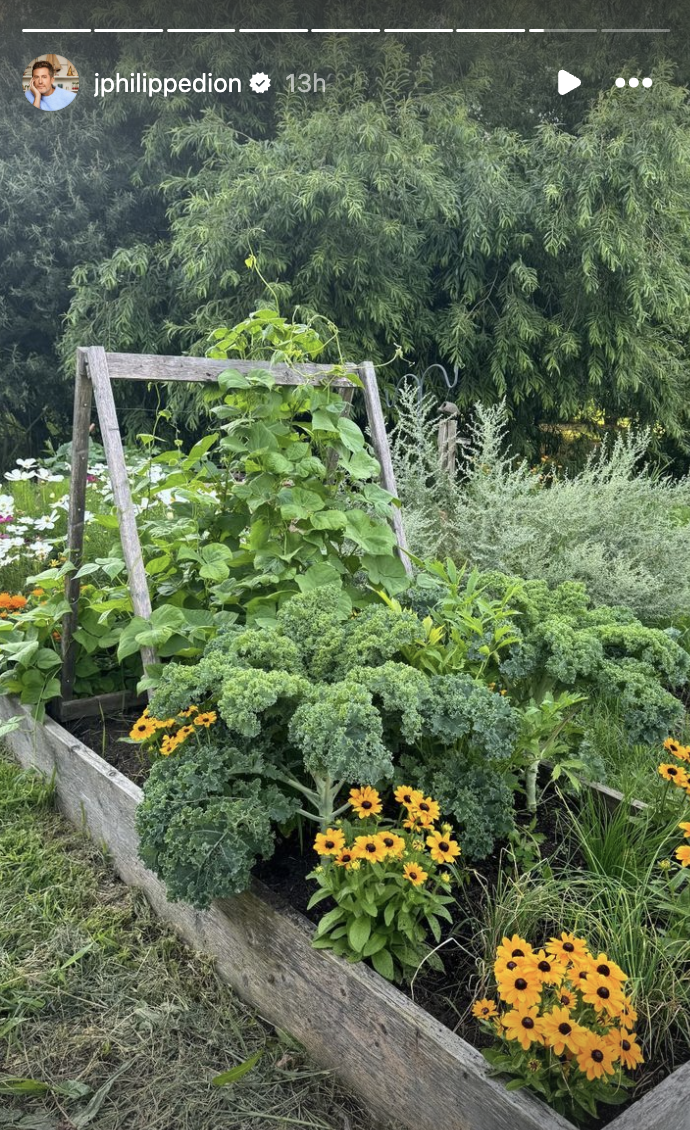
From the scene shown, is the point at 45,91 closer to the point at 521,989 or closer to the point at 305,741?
the point at 305,741

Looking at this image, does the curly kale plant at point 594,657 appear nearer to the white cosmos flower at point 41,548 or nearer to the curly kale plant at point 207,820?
the curly kale plant at point 207,820

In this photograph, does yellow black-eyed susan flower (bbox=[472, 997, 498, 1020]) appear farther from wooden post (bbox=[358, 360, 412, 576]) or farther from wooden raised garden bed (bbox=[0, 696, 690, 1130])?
wooden post (bbox=[358, 360, 412, 576])

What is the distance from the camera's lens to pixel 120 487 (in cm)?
225

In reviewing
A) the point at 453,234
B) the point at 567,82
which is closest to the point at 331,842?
the point at 453,234

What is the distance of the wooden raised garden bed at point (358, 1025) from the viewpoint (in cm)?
129

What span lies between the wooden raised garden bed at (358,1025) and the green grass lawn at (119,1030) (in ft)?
0.17

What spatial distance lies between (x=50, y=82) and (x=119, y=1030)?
970cm

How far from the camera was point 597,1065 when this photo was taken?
1.18 metres

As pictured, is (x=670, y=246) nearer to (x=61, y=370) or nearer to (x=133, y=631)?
(x=61, y=370)

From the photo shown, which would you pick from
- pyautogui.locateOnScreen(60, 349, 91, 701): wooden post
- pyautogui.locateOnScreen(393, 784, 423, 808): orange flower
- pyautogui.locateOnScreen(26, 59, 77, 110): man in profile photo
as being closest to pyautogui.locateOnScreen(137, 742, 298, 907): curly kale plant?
pyautogui.locateOnScreen(393, 784, 423, 808): orange flower

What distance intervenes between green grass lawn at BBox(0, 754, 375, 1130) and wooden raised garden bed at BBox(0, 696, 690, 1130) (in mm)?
53

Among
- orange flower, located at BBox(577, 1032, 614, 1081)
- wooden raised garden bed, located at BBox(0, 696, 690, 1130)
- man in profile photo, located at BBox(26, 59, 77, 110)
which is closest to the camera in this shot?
orange flower, located at BBox(577, 1032, 614, 1081)

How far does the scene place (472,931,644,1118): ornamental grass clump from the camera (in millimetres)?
1210

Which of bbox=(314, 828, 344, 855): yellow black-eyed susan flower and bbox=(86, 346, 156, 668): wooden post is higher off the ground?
bbox=(86, 346, 156, 668): wooden post
